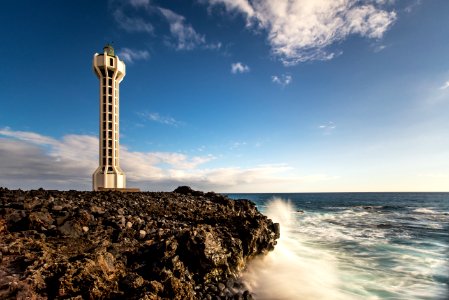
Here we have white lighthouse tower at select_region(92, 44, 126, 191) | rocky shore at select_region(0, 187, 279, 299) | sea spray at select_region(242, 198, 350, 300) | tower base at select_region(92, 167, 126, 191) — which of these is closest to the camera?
rocky shore at select_region(0, 187, 279, 299)

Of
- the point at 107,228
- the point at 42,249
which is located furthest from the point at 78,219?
the point at 42,249

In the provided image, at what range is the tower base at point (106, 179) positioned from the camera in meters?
32.7

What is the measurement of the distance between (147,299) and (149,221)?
20.6 ft

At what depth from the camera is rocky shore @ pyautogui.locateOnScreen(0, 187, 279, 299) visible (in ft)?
21.5

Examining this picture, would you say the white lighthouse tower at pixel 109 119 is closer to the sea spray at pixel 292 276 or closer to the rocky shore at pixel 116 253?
Result: the rocky shore at pixel 116 253

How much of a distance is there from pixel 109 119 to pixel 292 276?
105ft

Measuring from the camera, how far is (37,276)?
6430 mm

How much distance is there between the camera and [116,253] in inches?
337

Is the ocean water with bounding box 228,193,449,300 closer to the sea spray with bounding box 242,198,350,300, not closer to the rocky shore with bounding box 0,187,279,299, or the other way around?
the sea spray with bounding box 242,198,350,300

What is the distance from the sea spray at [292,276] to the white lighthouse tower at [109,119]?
2583 centimetres

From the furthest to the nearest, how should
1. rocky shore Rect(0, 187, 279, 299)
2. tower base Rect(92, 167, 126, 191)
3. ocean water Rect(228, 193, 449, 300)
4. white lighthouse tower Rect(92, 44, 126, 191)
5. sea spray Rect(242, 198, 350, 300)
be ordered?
1. white lighthouse tower Rect(92, 44, 126, 191)
2. tower base Rect(92, 167, 126, 191)
3. ocean water Rect(228, 193, 449, 300)
4. sea spray Rect(242, 198, 350, 300)
5. rocky shore Rect(0, 187, 279, 299)

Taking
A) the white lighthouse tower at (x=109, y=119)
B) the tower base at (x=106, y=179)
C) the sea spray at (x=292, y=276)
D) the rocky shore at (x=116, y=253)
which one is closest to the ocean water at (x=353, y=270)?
the sea spray at (x=292, y=276)

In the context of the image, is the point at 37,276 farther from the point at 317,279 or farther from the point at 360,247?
the point at 360,247

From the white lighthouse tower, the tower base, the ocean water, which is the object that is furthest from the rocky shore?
the white lighthouse tower
